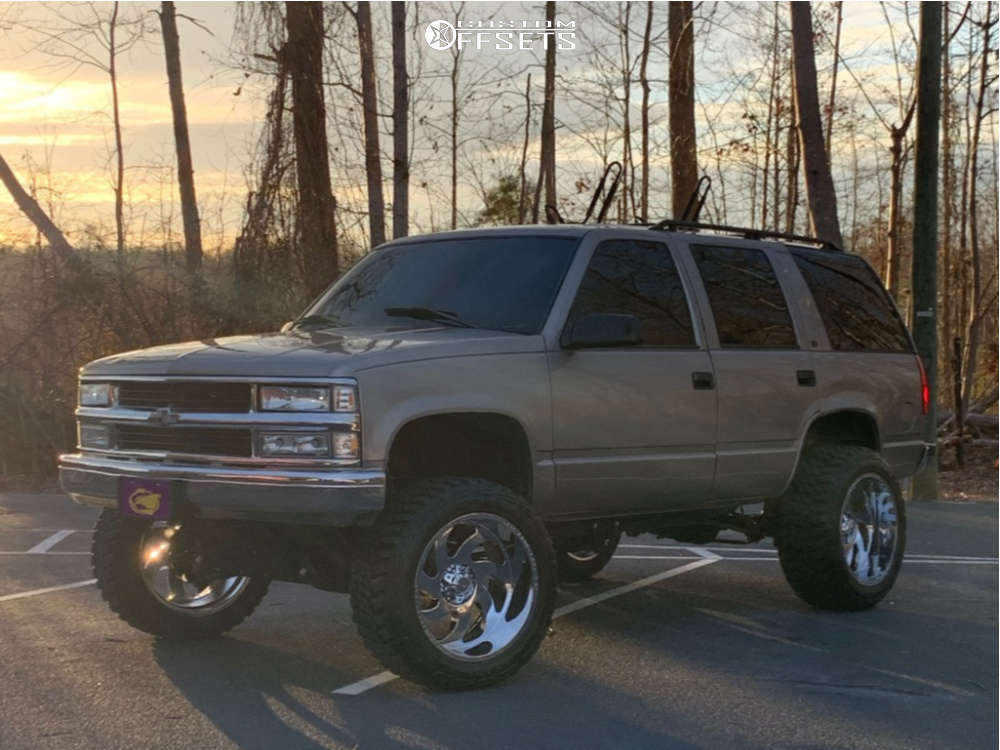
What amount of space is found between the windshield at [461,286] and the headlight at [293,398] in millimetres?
1242

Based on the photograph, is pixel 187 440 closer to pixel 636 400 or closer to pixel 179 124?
pixel 636 400

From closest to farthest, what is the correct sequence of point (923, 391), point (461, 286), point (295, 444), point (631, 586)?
point (295, 444) → point (461, 286) → point (631, 586) → point (923, 391)

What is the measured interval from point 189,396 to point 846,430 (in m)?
4.33

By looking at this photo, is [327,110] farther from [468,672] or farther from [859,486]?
[468,672]

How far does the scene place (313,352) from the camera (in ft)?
19.6

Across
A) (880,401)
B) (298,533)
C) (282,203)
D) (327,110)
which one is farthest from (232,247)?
(298,533)

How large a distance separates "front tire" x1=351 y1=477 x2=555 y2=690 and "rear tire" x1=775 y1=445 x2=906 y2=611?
2.20 m

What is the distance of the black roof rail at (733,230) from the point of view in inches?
302

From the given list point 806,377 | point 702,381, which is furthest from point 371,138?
point 702,381

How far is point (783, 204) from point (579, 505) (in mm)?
24204

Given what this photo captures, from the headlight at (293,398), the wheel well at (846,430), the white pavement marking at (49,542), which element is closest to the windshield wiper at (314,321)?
the headlight at (293,398)

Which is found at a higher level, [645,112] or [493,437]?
[645,112]

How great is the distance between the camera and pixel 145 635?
709cm

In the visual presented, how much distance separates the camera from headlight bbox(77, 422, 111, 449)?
647cm
